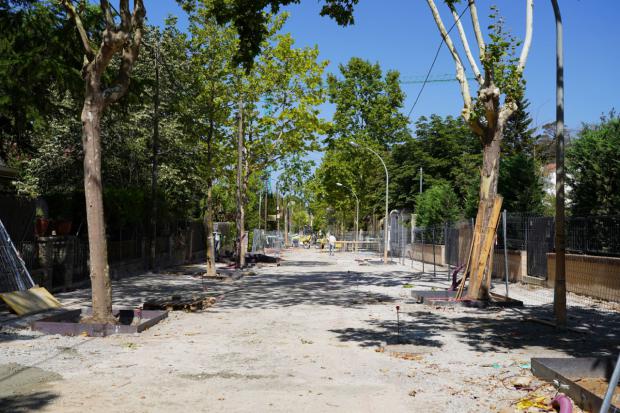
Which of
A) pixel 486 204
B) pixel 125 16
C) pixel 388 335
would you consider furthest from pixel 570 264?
pixel 125 16

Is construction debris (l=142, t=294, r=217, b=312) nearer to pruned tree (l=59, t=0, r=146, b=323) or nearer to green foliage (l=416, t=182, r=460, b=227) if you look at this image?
pruned tree (l=59, t=0, r=146, b=323)

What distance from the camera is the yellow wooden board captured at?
38.9ft

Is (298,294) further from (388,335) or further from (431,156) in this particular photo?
(431,156)

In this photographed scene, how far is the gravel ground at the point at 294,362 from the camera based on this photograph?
628cm

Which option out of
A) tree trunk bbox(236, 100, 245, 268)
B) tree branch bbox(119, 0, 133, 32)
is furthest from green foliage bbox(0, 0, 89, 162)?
tree trunk bbox(236, 100, 245, 268)

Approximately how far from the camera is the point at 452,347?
9547 mm

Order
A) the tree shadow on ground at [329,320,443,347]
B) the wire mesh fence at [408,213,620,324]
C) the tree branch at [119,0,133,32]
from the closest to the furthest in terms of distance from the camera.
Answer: the tree shadow on ground at [329,320,443,347] → the tree branch at [119,0,133,32] → the wire mesh fence at [408,213,620,324]

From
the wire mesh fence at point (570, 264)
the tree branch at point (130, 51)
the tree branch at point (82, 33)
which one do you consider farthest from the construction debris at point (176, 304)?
the wire mesh fence at point (570, 264)

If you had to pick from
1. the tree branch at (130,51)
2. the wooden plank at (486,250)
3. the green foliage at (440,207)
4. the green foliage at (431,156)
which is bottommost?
the wooden plank at (486,250)

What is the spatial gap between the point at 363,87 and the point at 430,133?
24.1ft

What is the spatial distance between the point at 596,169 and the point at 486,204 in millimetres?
4292

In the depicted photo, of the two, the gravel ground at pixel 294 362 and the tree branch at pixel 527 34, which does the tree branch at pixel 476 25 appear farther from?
the gravel ground at pixel 294 362

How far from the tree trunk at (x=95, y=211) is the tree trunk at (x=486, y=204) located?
8.66 metres

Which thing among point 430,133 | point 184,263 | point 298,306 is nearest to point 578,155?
point 298,306
